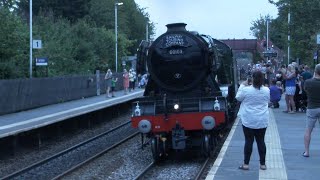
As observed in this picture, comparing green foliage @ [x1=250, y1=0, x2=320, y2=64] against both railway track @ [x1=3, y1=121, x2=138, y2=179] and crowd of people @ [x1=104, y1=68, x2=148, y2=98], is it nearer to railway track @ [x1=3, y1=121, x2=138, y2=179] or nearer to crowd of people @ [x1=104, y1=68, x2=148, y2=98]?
crowd of people @ [x1=104, y1=68, x2=148, y2=98]

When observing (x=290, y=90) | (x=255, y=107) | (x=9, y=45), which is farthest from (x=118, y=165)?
(x=9, y=45)

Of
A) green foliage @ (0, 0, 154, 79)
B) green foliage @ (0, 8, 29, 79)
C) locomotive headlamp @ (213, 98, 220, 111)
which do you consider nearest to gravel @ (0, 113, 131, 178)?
Answer: locomotive headlamp @ (213, 98, 220, 111)

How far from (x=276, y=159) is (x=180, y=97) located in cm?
317

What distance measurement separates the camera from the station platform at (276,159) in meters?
9.38

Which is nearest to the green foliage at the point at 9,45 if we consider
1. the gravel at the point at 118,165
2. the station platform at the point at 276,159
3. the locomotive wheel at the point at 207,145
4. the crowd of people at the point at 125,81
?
the crowd of people at the point at 125,81

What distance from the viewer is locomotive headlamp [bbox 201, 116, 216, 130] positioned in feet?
40.2

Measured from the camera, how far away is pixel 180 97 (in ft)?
43.4

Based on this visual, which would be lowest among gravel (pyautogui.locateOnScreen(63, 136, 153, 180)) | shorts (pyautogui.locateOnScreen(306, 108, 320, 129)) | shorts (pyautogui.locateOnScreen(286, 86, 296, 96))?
gravel (pyautogui.locateOnScreen(63, 136, 153, 180))

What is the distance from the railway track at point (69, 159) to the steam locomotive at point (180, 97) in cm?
192

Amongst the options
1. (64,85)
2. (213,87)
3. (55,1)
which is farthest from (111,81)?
(55,1)

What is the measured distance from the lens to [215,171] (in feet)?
32.2

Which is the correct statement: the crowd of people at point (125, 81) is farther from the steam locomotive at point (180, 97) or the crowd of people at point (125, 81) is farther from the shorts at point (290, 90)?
the steam locomotive at point (180, 97)

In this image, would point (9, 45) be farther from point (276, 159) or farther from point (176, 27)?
point (276, 159)

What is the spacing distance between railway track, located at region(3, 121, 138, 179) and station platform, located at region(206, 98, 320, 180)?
3405 millimetres
